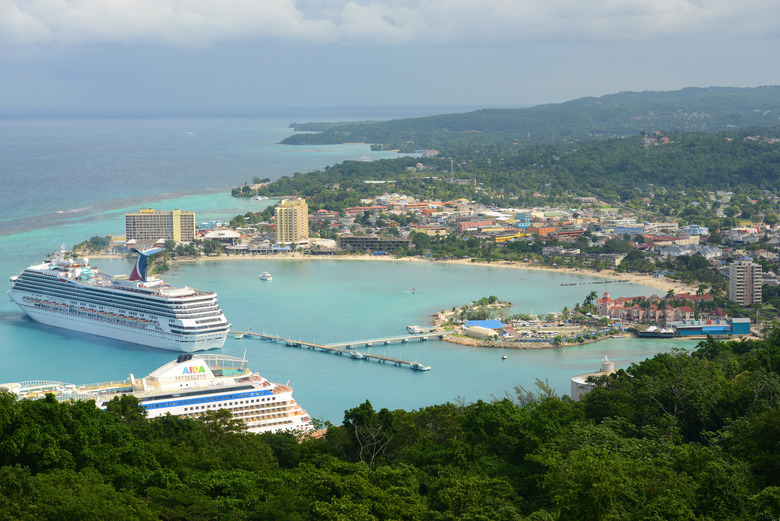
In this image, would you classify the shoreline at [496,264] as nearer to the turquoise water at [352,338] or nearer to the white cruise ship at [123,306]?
the turquoise water at [352,338]

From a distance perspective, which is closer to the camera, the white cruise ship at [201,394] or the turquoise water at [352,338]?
the white cruise ship at [201,394]

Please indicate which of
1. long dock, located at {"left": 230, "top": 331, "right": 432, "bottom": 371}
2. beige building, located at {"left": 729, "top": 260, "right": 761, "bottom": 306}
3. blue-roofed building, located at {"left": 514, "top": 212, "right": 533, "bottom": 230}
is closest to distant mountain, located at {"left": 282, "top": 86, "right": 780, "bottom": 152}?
blue-roofed building, located at {"left": 514, "top": 212, "right": 533, "bottom": 230}

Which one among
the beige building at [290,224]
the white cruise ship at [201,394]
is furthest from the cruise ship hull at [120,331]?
the beige building at [290,224]

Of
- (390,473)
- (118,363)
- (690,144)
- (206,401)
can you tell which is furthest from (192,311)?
(690,144)

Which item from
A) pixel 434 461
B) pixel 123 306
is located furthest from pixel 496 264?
pixel 434 461

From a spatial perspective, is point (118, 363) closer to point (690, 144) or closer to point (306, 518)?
point (306, 518)

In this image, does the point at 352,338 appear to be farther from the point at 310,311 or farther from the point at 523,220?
the point at 523,220
